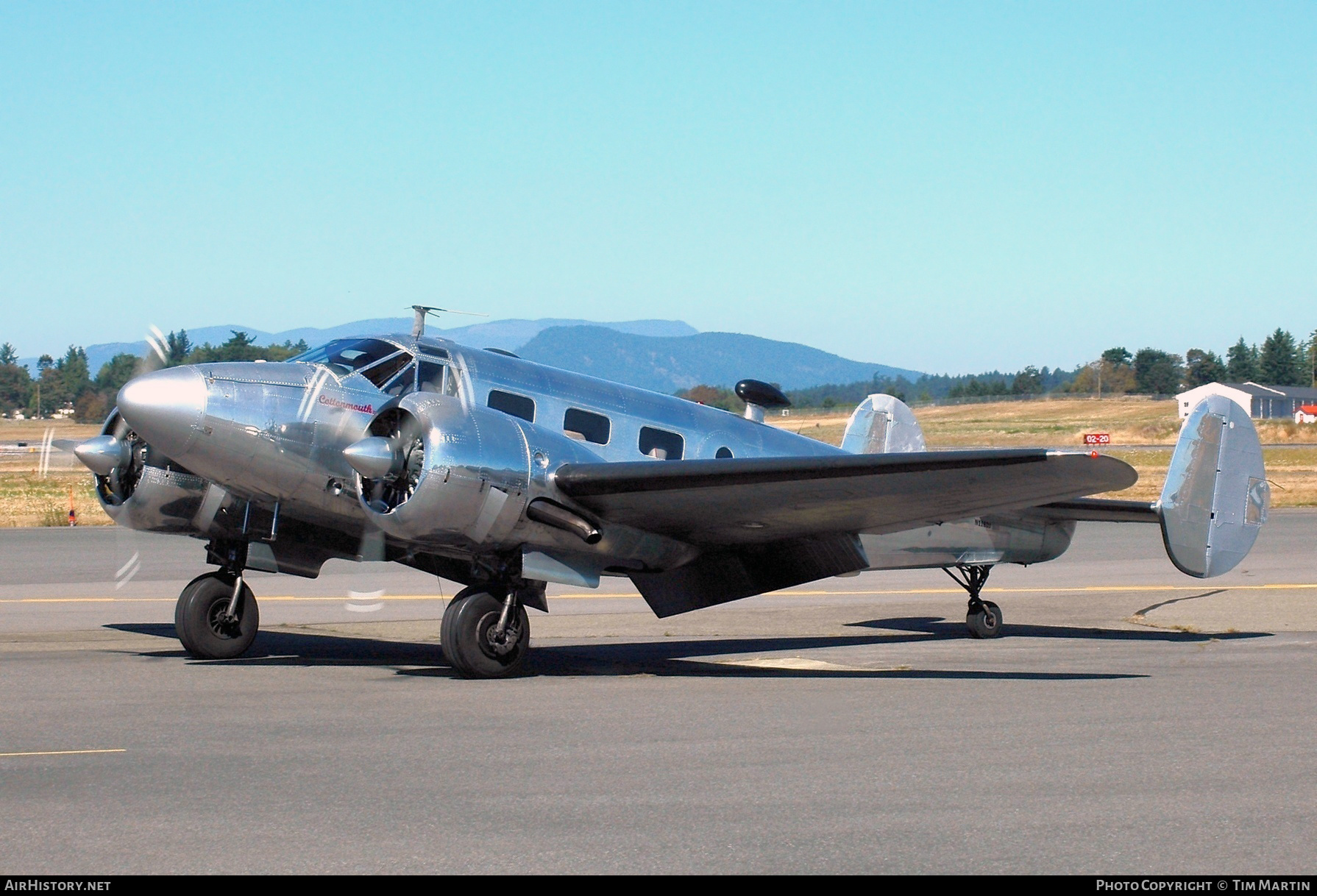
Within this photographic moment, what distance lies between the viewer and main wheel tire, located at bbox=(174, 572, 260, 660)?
41.9 feet

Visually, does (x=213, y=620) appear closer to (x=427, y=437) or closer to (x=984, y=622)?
(x=427, y=437)

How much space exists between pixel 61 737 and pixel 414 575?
592 inches

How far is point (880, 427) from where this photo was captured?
56.5ft

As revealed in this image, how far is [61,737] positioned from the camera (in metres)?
8.22

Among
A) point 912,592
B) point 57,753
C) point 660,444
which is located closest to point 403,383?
point 660,444

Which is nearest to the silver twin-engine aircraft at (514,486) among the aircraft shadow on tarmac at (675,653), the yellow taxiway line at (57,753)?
the aircraft shadow on tarmac at (675,653)

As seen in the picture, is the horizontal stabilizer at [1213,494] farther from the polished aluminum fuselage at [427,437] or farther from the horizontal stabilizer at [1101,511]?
the polished aluminum fuselage at [427,437]

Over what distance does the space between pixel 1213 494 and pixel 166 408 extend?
10616 millimetres

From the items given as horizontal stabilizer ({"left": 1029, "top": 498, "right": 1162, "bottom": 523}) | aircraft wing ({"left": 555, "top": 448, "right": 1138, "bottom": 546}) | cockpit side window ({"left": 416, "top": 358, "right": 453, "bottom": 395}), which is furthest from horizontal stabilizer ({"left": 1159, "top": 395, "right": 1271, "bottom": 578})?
cockpit side window ({"left": 416, "top": 358, "right": 453, "bottom": 395})

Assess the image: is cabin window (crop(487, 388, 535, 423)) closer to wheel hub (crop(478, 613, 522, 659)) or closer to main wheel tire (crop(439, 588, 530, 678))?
main wheel tire (crop(439, 588, 530, 678))

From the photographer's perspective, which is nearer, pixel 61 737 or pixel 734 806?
pixel 734 806

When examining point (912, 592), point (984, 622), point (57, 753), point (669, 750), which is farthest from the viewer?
point (912, 592)
